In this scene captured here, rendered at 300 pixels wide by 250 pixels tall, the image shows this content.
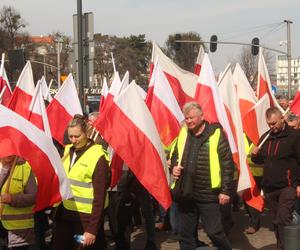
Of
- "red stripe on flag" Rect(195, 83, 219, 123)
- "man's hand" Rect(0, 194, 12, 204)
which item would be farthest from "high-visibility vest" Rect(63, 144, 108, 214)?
"red stripe on flag" Rect(195, 83, 219, 123)

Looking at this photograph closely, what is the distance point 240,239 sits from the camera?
26.1ft

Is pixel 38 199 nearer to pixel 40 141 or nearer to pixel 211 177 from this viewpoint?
pixel 40 141

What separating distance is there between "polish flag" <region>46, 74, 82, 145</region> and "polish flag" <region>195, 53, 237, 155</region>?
2693 mm

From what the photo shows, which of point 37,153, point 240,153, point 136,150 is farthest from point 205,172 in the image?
point 37,153

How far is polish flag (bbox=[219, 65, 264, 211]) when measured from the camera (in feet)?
22.1

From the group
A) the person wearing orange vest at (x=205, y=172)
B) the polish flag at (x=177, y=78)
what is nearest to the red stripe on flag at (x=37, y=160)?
the person wearing orange vest at (x=205, y=172)

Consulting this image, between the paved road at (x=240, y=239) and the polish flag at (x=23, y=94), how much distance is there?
225 cm

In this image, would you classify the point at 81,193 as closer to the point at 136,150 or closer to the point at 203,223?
the point at 136,150

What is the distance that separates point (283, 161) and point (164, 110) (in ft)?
7.01

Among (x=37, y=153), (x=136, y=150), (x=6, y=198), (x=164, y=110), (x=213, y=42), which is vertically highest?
(x=213, y=42)

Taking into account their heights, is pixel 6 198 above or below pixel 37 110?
below

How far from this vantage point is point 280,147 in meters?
6.46

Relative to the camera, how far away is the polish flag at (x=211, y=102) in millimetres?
6785

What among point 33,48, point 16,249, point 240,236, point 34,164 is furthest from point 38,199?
point 33,48
